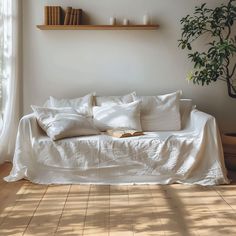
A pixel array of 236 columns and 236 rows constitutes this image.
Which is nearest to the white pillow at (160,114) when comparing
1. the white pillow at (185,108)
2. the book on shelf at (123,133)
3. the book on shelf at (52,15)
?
the white pillow at (185,108)

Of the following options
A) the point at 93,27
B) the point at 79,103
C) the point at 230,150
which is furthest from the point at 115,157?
the point at 93,27

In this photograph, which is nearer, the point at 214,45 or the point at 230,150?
the point at 230,150

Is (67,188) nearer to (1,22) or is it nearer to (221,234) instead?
(221,234)

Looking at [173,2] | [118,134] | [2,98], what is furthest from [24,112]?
[173,2]

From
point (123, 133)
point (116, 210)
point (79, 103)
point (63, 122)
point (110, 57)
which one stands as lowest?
point (116, 210)

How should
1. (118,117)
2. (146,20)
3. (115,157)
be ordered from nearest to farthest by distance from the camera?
(115,157) → (118,117) → (146,20)

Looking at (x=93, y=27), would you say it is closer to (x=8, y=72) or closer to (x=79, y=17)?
A: (x=79, y=17)

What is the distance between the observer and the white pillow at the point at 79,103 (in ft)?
13.9

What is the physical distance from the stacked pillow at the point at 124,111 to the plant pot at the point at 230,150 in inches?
20.0

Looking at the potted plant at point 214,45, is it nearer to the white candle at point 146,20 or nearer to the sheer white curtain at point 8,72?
the white candle at point 146,20

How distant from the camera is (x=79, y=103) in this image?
169 inches

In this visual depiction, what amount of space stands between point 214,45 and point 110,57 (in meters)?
1.19

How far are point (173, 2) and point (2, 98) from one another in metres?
2.22

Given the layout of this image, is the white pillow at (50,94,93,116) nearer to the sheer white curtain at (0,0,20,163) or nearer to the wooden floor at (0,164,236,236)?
the sheer white curtain at (0,0,20,163)
